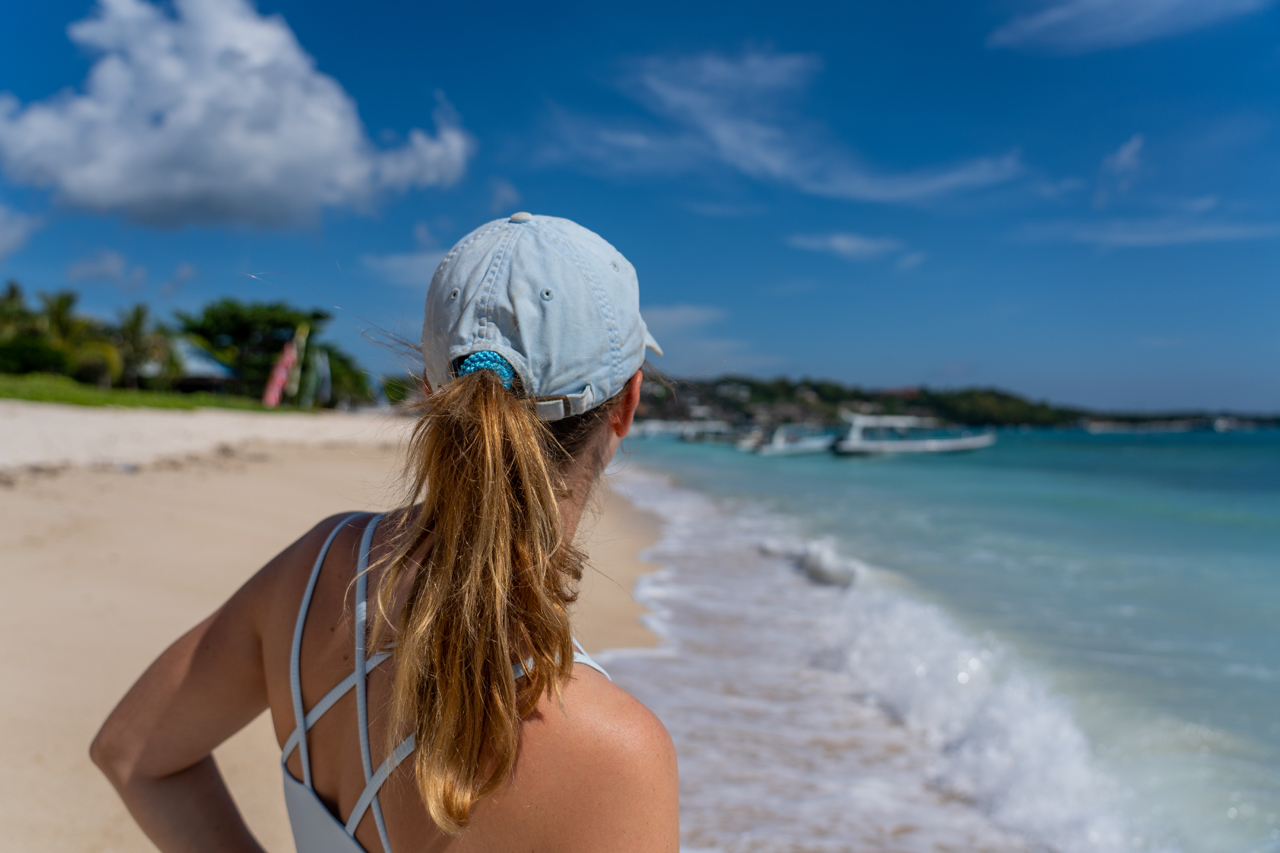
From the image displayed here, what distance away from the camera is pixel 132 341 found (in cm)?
3591

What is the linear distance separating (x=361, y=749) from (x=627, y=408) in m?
0.61

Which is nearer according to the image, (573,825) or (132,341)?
(573,825)

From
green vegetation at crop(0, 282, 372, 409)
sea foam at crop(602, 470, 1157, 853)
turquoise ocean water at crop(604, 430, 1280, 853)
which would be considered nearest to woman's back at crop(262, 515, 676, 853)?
turquoise ocean water at crop(604, 430, 1280, 853)

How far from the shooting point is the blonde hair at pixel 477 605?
0.84 m

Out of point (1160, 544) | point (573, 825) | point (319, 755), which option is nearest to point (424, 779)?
point (573, 825)

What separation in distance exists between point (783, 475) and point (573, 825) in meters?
23.4

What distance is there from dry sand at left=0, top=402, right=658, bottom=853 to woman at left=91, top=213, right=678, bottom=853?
0.14 metres

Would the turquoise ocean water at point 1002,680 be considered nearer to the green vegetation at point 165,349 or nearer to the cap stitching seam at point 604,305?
the cap stitching seam at point 604,305

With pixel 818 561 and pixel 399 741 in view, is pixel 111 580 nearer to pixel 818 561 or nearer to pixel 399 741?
pixel 399 741

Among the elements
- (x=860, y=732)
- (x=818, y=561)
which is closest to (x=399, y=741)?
(x=860, y=732)

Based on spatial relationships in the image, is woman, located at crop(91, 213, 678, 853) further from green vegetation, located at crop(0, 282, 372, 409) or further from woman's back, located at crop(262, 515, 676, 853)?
green vegetation, located at crop(0, 282, 372, 409)

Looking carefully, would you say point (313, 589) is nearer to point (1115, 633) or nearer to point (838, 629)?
point (838, 629)

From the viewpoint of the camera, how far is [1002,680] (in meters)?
4.35

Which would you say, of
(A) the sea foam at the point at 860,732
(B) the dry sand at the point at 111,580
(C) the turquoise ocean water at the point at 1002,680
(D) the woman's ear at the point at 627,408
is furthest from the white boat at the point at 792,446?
(D) the woman's ear at the point at 627,408
